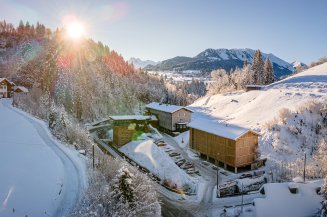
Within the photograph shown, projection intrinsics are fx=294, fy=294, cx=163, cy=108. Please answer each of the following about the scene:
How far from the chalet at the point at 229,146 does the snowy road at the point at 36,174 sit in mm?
20137

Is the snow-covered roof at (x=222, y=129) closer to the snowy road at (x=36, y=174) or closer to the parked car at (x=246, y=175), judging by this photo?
the parked car at (x=246, y=175)

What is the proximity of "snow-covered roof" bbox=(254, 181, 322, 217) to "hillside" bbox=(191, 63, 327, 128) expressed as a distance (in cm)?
2416

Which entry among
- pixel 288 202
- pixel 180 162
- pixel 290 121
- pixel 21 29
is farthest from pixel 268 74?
pixel 21 29

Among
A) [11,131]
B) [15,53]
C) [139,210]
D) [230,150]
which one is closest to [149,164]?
[230,150]

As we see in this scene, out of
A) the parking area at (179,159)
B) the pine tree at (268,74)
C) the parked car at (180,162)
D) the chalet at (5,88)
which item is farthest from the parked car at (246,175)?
the pine tree at (268,74)

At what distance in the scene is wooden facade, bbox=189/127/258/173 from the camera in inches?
1515

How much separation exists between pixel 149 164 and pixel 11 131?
61.7ft

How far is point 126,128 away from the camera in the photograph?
171 feet

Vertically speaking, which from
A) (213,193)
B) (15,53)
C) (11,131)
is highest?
(15,53)

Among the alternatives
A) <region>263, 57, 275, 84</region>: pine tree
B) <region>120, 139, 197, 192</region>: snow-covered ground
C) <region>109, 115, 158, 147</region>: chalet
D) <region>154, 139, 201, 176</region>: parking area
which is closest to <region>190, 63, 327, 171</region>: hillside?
<region>154, 139, 201, 176</region>: parking area

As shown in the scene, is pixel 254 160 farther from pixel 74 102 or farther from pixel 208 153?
pixel 74 102

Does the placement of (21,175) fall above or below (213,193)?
above

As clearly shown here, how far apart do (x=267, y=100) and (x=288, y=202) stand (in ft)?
136

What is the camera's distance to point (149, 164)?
4194 cm
